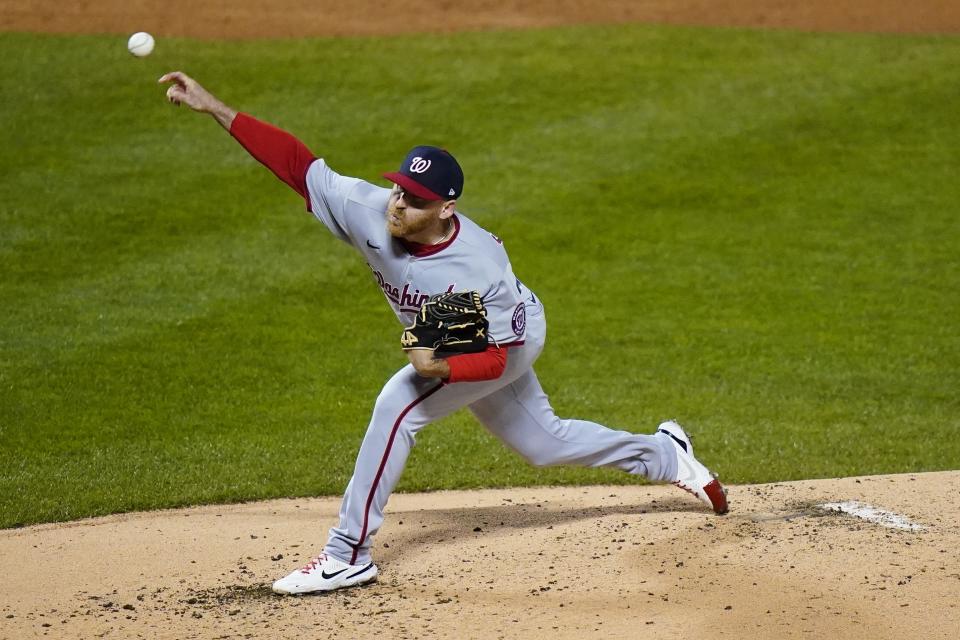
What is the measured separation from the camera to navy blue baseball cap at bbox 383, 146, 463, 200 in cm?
→ 442

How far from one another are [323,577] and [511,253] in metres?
5.45

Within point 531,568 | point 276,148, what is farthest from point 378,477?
point 276,148

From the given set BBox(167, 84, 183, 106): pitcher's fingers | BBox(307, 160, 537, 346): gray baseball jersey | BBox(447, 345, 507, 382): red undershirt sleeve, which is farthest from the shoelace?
BBox(167, 84, 183, 106): pitcher's fingers

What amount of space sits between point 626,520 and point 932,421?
107 inches

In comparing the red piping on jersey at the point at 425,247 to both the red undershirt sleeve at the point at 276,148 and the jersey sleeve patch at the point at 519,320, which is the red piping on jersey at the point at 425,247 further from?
the red undershirt sleeve at the point at 276,148

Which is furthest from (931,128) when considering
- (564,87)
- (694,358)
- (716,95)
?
(694,358)

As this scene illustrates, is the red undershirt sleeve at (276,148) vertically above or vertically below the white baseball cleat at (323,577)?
above

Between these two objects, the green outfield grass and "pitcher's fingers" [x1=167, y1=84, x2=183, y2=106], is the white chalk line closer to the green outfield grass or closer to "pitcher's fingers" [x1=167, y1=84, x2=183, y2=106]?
the green outfield grass

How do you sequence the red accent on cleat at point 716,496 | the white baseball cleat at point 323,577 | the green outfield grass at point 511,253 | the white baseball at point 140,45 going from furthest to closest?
the green outfield grass at point 511,253 < the white baseball at point 140,45 < the red accent on cleat at point 716,496 < the white baseball cleat at point 323,577

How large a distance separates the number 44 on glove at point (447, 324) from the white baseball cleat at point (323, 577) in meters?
0.85

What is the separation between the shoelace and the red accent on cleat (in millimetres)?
1678

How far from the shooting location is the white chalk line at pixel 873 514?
4859 millimetres

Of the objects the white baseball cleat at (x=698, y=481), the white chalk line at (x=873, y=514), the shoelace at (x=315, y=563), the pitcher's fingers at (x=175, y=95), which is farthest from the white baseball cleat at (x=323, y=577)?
the white chalk line at (x=873, y=514)

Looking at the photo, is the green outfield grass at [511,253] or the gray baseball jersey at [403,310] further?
the green outfield grass at [511,253]
